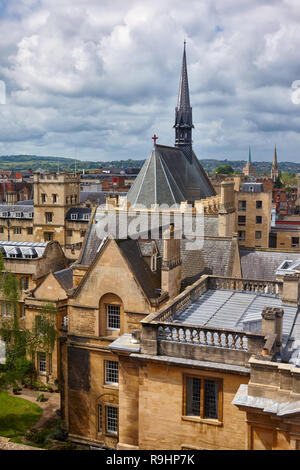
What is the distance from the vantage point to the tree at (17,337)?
33.0m

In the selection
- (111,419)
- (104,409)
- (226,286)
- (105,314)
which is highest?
(226,286)

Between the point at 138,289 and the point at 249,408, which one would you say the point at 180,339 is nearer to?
the point at 249,408

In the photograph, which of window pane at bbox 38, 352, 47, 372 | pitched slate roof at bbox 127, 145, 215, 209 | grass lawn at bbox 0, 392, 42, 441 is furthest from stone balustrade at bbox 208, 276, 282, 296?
pitched slate roof at bbox 127, 145, 215, 209

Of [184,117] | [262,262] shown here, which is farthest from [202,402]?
[184,117]

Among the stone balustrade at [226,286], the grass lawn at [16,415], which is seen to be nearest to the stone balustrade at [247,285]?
the stone balustrade at [226,286]

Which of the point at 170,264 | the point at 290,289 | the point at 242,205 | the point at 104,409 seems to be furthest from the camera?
the point at 242,205

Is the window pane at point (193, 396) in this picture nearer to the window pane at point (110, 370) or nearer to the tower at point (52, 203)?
the window pane at point (110, 370)

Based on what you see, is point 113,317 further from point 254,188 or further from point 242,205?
point 254,188

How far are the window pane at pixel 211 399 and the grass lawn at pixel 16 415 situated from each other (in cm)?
2104

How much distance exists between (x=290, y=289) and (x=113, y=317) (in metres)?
11.5

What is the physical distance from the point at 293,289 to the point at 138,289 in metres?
9.12

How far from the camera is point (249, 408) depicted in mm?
14859

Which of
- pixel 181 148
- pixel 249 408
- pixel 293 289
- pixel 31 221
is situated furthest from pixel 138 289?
pixel 31 221

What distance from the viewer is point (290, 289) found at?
2359 cm
